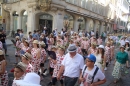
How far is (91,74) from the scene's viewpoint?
3182mm

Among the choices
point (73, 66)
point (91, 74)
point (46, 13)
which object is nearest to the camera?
point (91, 74)

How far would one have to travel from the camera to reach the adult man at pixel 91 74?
316 centimetres

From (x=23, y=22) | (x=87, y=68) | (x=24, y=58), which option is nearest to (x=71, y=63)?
(x=87, y=68)

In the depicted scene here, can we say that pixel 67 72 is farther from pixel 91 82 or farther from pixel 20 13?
pixel 20 13

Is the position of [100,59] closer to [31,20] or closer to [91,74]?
[91,74]

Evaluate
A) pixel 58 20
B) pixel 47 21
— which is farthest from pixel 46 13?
pixel 58 20

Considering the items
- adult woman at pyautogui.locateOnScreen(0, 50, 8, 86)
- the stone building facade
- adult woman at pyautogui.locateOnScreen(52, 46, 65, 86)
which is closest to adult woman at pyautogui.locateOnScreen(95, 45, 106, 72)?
adult woman at pyautogui.locateOnScreen(52, 46, 65, 86)

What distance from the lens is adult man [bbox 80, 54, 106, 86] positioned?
124 inches

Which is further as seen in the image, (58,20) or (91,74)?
(58,20)

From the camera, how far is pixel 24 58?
3740 mm

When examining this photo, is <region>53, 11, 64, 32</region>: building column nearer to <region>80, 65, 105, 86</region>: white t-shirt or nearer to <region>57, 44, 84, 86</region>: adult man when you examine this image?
<region>57, 44, 84, 86</region>: adult man

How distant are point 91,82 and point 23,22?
2012cm

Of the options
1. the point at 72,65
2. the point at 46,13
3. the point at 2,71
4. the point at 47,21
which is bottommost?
the point at 2,71

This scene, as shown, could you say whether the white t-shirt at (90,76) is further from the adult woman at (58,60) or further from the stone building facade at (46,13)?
the stone building facade at (46,13)
